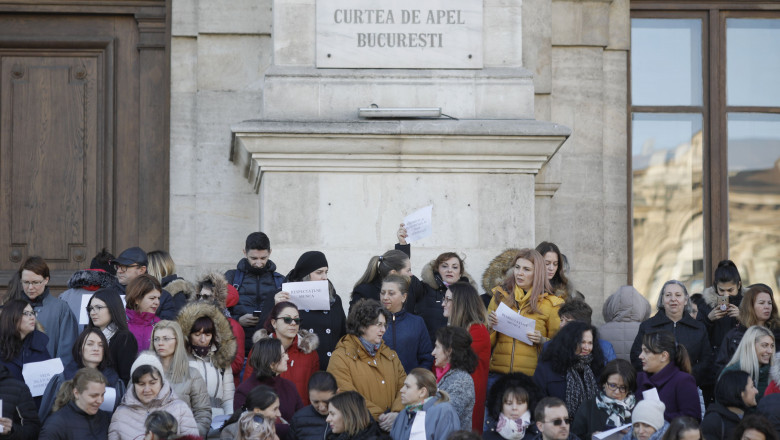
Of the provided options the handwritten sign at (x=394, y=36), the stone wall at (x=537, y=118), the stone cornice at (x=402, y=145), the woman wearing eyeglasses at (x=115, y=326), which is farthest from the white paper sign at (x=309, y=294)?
the stone wall at (x=537, y=118)

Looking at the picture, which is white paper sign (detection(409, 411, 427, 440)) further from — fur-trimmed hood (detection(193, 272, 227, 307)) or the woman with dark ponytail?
fur-trimmed hood (detection(193, 272, 227, 307))

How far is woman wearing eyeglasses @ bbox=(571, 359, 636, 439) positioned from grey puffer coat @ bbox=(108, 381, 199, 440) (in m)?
2.63

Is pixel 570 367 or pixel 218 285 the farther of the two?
pixel 218 285

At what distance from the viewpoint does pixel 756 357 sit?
10.6 meters

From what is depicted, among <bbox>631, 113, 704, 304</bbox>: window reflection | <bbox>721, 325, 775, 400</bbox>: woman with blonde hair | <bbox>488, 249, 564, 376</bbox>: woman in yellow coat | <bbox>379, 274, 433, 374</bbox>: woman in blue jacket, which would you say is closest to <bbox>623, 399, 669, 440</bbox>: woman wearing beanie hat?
<bbox>721, 325, 775, 400</bbox>: woman with blonde hair

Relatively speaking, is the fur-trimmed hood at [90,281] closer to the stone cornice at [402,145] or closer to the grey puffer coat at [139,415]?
the stone cornice at [402,145]

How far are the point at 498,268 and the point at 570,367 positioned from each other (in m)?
1.80

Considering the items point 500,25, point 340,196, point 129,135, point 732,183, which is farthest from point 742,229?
point 129,135

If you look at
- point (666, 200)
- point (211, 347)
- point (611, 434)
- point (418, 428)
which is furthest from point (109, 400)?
point (666, 200)

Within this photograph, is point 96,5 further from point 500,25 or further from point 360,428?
point 360,428

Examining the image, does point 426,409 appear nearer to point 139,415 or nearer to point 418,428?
point 418,428

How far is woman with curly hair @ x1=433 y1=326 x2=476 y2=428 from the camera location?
33.0 ft

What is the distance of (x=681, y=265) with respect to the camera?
15.0 metres

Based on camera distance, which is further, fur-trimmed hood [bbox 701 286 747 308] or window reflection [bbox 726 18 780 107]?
window reflection [bbox 726 18 780 107]
